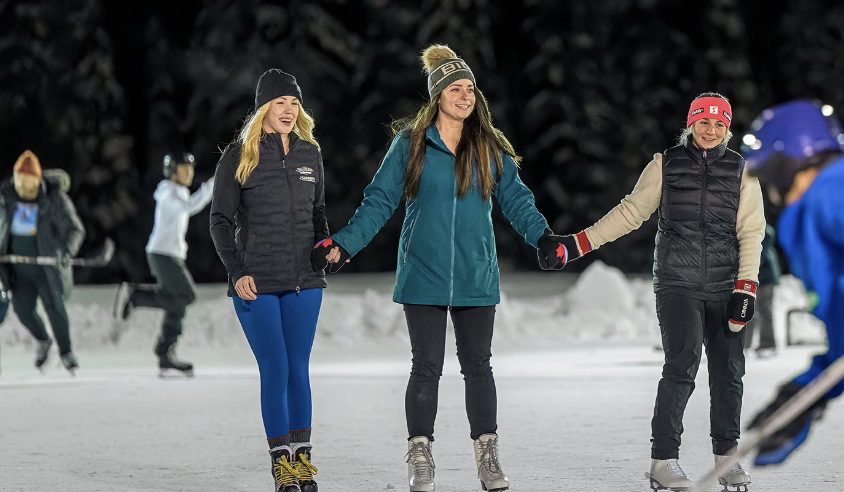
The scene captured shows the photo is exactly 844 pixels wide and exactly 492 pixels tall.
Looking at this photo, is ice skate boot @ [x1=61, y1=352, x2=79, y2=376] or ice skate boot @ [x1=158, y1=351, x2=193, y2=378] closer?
ice skate boot @ [x1=158, y1=351, x2=193, y2=378]

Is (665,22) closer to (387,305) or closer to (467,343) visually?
(387,305)

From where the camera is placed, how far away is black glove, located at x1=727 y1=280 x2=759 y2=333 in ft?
19.5

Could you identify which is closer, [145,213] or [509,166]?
[509,166]

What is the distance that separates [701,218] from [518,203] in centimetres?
76

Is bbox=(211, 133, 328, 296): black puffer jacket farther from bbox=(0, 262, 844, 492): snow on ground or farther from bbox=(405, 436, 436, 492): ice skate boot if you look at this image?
bbox=(0, 262, 844, 492): snow on ground

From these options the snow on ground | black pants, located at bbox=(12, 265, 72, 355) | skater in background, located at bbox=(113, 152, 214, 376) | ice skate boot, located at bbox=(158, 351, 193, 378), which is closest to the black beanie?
the snow on ground

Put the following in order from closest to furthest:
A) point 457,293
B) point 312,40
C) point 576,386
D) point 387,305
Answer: point 457,293
point 576,386
point 387,305
point 312,40

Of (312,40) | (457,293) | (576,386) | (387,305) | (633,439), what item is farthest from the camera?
(312,40)

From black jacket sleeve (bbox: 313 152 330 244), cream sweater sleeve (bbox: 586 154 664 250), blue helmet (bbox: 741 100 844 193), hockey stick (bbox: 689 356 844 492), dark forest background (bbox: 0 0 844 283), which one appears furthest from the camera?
dark forest background (bbox: 0 0 844 283)

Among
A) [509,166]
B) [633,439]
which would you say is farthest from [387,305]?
[509,166]

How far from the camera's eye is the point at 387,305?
627 inches

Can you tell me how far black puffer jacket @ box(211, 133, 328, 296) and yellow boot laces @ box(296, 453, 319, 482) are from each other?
71 cm

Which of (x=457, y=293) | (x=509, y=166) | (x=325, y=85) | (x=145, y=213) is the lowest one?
(x=457, y=293)

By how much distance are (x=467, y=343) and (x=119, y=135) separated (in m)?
24.6
